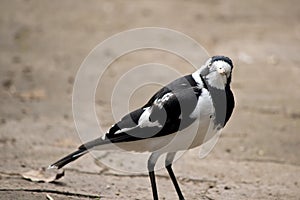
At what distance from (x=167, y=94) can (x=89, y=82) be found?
2.97 m

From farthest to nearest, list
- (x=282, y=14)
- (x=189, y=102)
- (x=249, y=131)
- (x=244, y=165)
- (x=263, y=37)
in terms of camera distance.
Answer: (x=282, y=14) < (x=263, y=37) < (x=249, y=131) < (x=244, y=165) < (x=189, y=102)

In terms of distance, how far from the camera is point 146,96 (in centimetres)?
638

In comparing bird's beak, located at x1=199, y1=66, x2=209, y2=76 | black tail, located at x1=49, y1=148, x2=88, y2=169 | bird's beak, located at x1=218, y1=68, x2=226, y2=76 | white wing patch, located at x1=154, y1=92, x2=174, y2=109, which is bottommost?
black tail, located at x1=49, y1=148, x2=88, y2=169

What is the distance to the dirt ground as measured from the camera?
450cm

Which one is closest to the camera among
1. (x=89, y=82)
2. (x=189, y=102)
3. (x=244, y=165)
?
(x=189, y=102)

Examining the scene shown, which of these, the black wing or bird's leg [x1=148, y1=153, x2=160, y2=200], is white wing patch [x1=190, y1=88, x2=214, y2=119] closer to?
the black wing

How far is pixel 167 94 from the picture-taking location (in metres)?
3.83

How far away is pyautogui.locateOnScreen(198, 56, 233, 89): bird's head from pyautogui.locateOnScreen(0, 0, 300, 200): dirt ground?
2.82 feet

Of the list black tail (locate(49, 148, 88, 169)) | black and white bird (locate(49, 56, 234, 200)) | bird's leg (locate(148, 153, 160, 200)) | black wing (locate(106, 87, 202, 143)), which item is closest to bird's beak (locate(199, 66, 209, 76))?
black and white bird (locate(49, 56, 234, 200))

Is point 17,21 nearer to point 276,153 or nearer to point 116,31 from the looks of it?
point 116,31

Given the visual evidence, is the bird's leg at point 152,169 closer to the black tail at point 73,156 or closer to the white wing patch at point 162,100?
the white wing patch at point 162,100

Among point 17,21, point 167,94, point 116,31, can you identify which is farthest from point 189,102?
point 17,21

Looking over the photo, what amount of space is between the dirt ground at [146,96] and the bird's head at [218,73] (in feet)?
2.82

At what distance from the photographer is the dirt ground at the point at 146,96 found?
177 inches
